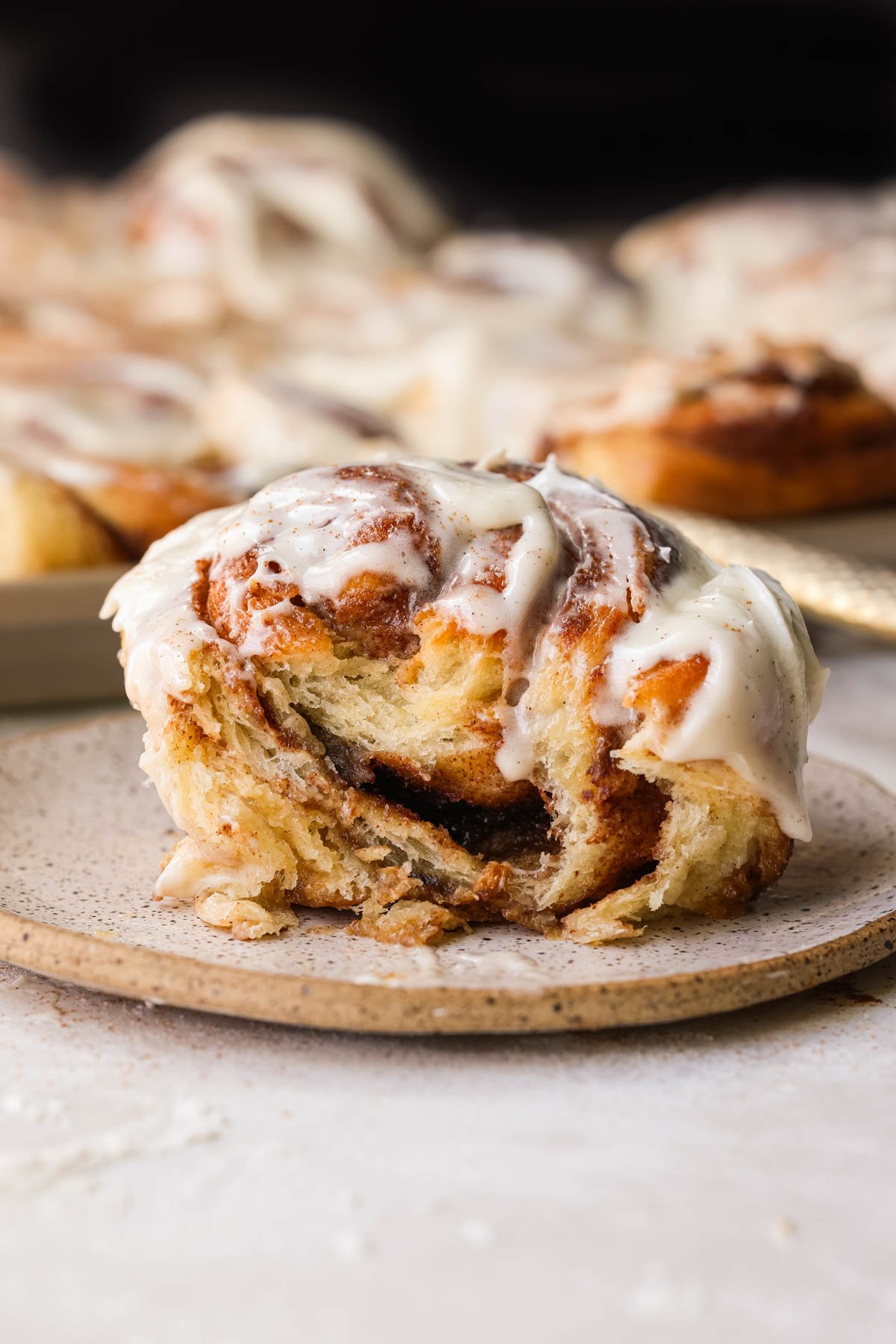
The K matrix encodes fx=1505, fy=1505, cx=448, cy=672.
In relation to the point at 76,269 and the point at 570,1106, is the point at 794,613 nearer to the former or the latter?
the point at 570,1106

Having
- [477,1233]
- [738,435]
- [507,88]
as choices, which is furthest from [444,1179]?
[507,88]

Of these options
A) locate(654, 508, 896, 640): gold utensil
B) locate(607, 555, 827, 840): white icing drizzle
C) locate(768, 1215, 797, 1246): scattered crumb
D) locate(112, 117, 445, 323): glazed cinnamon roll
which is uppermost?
locate(607, 555, 827, 840): white icing drizzle

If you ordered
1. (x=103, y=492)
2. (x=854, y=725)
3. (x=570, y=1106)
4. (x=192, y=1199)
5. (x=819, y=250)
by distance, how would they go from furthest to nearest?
(x=819, y=250) < (x=103, y=492) < (x=854, y=725) < (x=570, y=1106) < (x=192, y=1199)

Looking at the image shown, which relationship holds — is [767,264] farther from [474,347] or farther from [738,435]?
[738,435]

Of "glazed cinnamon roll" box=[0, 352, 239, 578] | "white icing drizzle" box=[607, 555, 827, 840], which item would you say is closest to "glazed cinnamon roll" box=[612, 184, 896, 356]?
"glazed cinnamon roll" box=[0, 352, 239, 578]

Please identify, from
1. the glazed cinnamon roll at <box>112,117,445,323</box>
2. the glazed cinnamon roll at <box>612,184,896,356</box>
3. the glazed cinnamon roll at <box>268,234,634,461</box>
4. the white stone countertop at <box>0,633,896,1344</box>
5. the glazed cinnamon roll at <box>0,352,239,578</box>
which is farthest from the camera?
the glazed cinnamon roll at <box>112,117,445,323</box>

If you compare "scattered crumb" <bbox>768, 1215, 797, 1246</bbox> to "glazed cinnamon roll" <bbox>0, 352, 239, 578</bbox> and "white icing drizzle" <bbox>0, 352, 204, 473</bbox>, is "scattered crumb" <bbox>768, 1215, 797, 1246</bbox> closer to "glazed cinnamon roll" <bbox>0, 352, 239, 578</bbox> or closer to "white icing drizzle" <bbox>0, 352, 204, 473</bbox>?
"glazed cinnamon roll" <bbox>0, 352, 239, 578</bbox>

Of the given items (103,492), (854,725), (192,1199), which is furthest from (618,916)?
(103,492)
